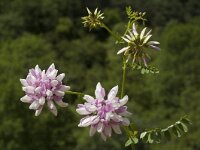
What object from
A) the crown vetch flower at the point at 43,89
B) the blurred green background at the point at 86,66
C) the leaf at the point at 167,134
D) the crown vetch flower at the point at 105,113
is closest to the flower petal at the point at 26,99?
the crown vetch flower at the point at 43,89

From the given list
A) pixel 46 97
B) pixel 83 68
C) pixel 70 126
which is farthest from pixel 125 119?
pixel 83 68

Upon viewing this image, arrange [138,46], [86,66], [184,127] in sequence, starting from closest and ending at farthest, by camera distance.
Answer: [138,46] < [184,127] < [86,66]

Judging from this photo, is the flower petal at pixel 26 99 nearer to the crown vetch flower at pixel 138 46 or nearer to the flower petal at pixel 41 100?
the flower petal at pixel 41 100

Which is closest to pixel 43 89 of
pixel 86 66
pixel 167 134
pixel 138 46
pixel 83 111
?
pixel 83 111

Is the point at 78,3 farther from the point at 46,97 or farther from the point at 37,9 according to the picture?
the point at 46,97

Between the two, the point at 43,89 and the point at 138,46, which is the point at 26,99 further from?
the point at 138,46

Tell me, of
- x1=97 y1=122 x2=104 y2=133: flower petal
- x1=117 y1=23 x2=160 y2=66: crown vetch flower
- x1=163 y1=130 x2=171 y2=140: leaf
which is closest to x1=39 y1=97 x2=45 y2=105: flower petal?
x1=97 y1=122 x2=104 y2=133: flower petal
